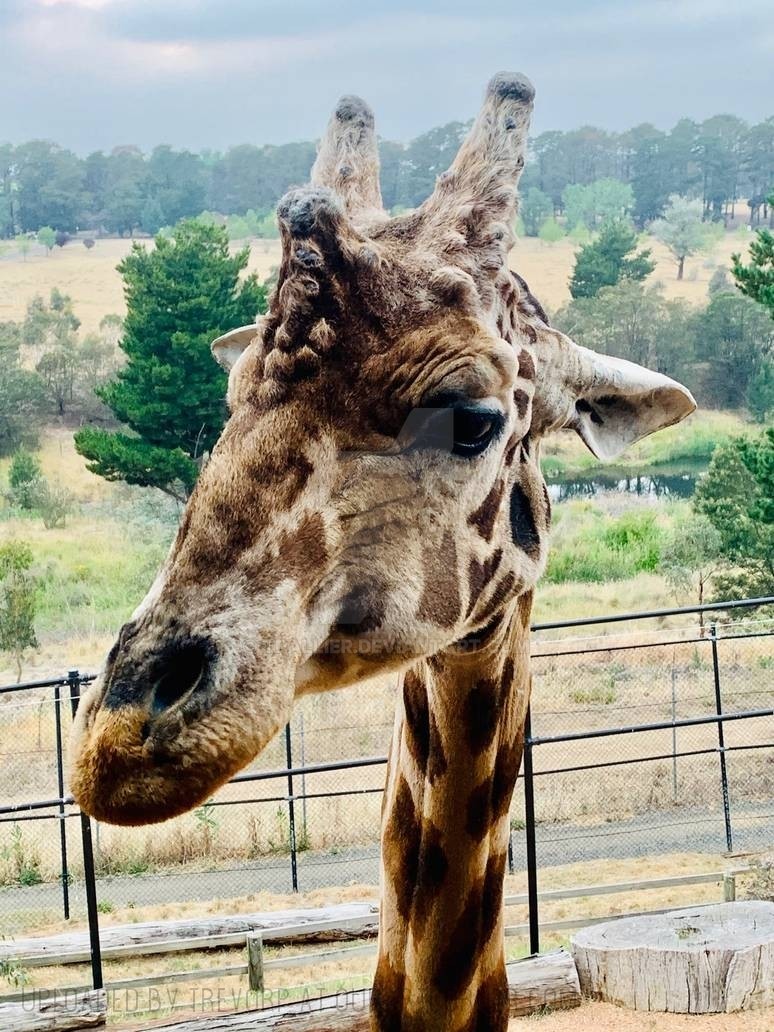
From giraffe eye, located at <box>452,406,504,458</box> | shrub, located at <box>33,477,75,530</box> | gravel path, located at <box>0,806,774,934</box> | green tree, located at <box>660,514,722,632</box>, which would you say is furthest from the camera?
shrub, located at <box>33,477,75,530</box>

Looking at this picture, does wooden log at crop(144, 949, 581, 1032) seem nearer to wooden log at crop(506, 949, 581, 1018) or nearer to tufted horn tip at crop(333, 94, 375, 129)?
wooden log at crop(506, 949, 581, 1018)

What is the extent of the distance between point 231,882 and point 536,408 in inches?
351

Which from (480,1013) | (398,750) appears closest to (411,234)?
(398,750)

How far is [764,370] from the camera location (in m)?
27.8

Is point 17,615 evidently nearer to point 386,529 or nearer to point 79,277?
point 386,529

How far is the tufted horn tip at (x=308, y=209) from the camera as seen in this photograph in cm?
162

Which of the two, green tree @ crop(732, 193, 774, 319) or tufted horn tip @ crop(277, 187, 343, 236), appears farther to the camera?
green tree @ crop(732, 193, 774, 319)

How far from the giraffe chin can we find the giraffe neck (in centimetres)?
80

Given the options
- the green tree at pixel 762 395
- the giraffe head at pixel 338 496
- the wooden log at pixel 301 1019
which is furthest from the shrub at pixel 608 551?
the giraffe head at pixel 338 496

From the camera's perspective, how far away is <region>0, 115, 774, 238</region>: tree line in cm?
4906

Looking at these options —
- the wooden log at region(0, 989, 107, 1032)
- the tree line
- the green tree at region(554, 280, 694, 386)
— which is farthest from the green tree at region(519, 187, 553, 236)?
the wooden log at region(0, 989, 107, 1032)

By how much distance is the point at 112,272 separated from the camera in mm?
54844

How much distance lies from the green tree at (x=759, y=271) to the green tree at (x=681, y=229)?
38.9 m

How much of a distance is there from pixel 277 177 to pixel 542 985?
4763cm
